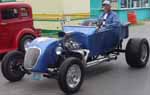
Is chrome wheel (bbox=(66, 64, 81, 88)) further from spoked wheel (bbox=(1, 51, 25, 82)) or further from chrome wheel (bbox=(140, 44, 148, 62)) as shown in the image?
chrome wheel (bbox=(140, 44, 148, 62))

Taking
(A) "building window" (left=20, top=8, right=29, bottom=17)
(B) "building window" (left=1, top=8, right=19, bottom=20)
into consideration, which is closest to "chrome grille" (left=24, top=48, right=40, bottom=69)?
(B) "building window" (left=1, top=8, right=19, bottom=20)

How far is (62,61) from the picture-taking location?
8.19m

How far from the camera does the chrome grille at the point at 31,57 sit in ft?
26.6

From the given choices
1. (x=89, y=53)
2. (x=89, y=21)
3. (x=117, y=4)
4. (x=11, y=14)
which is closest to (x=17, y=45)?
(x=11, y=14)

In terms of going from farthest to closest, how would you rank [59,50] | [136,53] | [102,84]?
[136,53] < [102,84] < [59,50]

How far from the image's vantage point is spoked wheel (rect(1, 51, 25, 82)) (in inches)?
341

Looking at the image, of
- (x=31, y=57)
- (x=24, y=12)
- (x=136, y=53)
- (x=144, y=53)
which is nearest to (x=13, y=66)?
(x=31, y=57)

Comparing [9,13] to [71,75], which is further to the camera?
[9,13]

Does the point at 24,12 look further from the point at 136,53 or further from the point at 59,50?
the point at 59,50

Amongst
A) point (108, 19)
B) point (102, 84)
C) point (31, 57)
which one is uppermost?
point (108, 19)

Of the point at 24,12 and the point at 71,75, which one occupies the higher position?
the point at 24,12

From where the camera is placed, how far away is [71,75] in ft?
25.7

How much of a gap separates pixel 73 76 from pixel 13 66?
61.2 inches

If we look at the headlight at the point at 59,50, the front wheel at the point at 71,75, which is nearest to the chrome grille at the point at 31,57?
the headlight at the point at 59,50
